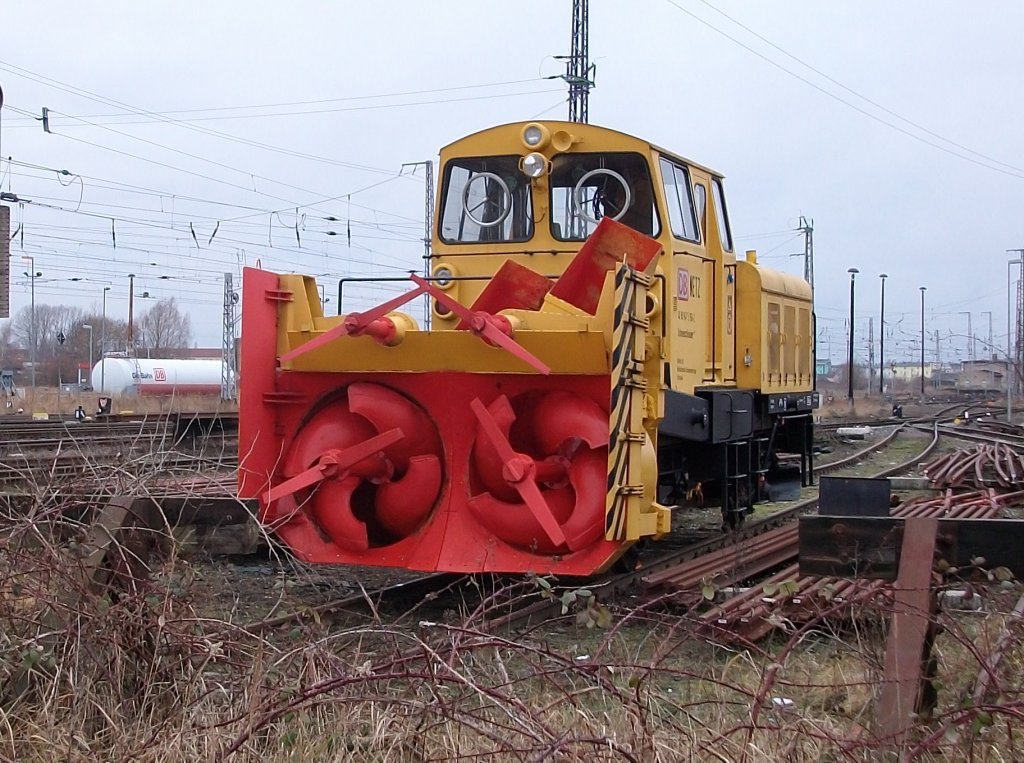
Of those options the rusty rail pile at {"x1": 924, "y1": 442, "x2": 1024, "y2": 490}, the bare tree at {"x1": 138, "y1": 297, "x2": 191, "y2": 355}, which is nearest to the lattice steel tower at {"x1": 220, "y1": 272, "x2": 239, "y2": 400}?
the rusty rail pile at {"x1": 924, "y1": 442, "x2": 1024, "y2": 490}

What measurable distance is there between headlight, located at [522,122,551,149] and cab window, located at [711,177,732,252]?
6.00 feet

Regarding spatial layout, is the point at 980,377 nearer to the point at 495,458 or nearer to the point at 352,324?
the point at 495,458

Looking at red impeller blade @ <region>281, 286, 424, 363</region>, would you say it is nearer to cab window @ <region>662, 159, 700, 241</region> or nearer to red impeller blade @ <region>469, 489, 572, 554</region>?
red impeller blade @ <region>469, 489, 572, 554</region>

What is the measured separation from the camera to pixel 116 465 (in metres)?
5.19

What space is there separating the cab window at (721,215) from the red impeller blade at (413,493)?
371 centimetres

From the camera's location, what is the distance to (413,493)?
680 cm

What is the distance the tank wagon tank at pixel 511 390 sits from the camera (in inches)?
248

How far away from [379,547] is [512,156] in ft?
10.4

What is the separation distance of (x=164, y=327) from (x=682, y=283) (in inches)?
3662

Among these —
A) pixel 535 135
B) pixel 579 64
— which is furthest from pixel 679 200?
pixel 579 64

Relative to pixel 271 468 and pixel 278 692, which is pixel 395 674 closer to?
pixel 278 692

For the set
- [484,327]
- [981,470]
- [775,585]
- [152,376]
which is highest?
[484,327]

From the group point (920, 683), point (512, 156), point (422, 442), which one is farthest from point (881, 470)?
point (920, 683)

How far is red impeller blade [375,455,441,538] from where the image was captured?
6785 mm
